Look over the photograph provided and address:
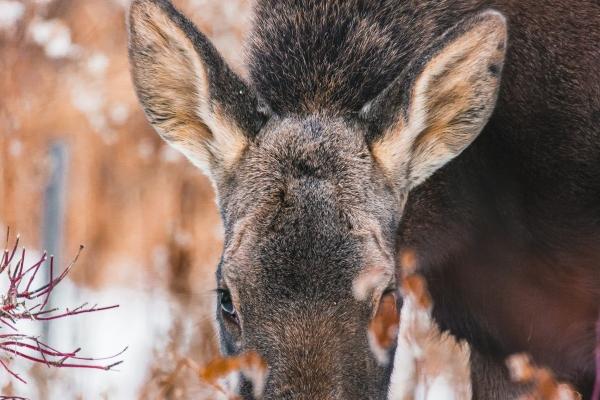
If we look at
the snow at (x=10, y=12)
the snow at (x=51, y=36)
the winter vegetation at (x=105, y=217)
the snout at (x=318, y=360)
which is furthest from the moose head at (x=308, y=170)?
the snow at (x=51, y=36)

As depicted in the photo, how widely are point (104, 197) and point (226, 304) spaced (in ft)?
31.5

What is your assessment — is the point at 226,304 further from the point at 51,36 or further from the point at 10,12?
the point at 51,36

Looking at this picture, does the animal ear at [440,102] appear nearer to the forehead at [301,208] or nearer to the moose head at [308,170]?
the moose head at [308,170]

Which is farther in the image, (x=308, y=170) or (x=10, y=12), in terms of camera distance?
(x=10, y=12)

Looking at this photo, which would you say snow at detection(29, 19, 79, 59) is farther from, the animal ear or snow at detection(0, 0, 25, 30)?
the animal ear

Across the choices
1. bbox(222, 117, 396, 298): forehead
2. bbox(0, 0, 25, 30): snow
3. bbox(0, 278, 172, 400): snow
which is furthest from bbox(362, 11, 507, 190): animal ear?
bbox(0, 0, 25, 30): snow

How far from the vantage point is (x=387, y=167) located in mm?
5949

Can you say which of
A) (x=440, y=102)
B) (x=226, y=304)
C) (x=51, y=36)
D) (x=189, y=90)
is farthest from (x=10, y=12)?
(x=226, y=304)

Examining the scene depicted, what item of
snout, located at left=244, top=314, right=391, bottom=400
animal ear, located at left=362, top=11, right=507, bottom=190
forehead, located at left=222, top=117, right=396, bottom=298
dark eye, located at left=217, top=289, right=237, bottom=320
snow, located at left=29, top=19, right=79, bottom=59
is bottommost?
snout, located at left=244, top=314, right=391, bottom=400

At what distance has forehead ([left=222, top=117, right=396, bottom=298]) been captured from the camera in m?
5.24

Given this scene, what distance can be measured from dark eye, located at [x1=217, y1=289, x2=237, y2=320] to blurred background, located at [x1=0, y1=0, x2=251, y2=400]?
6.87 feet

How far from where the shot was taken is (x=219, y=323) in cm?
588

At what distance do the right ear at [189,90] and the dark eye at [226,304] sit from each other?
727mm

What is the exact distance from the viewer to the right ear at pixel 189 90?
5.93 m
